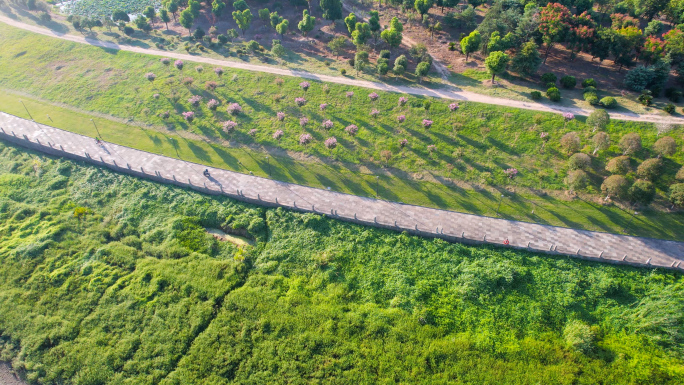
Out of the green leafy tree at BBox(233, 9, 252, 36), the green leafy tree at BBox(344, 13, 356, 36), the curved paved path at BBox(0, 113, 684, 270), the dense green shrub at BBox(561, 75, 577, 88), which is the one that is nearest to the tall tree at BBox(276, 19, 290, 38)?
the green leafy tree at BBox(233, 9, 252, 36)

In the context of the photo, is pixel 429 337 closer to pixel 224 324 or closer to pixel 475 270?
pixel 475 270

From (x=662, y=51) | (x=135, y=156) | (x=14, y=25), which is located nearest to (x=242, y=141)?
(x=135, y=156)

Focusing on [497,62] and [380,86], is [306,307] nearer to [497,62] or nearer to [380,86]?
[380,86]

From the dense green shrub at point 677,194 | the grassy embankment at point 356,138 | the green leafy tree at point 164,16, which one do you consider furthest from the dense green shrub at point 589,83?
the green leafy tree at point 164,16

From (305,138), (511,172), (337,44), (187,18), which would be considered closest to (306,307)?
(305,138)

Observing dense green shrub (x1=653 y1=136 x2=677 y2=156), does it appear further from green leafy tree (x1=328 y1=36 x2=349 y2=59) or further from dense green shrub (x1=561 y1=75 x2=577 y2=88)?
green leafy tree (x1=328 y1=36 x2=349 y2=59)

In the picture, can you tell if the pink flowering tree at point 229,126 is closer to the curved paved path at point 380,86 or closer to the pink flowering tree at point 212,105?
the pink flowering tree at point 212,105

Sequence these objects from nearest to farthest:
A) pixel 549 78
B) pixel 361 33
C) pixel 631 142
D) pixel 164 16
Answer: pixel 631 142, pixel 549 78, pixel 361 33, pixel 164 16
